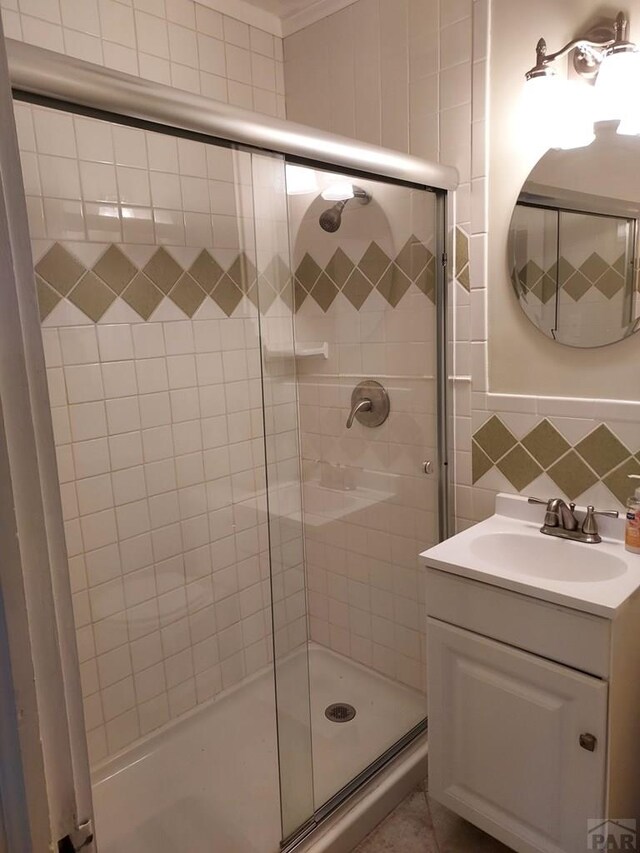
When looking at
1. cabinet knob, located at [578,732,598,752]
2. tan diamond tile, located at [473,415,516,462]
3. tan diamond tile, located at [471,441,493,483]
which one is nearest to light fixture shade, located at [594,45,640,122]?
tan diamond tile, located at [473,415,516,462]

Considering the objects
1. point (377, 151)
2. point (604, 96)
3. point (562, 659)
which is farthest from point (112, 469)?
point (604, 96)

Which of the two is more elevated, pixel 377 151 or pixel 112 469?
pixel 377 151

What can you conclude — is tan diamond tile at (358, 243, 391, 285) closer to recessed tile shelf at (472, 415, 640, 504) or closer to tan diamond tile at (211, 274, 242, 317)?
tan diamond tile at (211, 274, 242, 317)

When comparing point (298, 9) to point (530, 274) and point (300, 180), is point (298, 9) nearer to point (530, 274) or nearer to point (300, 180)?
point (300, 180)

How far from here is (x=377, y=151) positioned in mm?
1623

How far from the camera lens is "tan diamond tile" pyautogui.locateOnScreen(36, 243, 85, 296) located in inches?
63.0

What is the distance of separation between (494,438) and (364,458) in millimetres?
492

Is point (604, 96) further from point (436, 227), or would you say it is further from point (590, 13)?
point (436, 227)

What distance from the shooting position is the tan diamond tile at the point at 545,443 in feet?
5.57

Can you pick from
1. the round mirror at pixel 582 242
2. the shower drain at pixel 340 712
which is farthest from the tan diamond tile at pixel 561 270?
the shower drain at pixel 340 712

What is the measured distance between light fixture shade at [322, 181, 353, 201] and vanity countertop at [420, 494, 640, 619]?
104 cm

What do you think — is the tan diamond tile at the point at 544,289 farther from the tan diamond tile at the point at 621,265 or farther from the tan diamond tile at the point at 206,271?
the tan diamond tile at the point at 206,271

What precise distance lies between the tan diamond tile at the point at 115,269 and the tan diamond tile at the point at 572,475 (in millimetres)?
1388

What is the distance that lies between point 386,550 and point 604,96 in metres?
1.52
